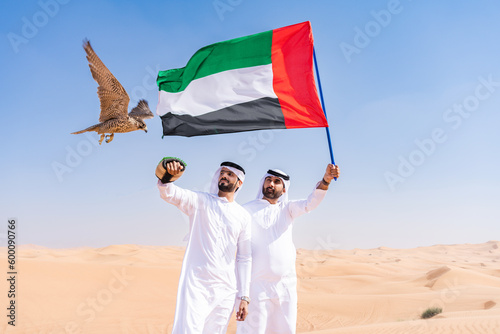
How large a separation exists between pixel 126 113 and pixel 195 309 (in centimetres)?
409

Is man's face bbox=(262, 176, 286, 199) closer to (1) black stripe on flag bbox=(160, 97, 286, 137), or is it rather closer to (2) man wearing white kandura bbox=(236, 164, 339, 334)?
(2) man wearing white kandura bbox=(236, 164, 339, 334)

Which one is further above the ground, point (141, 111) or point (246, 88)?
point (141, 111)

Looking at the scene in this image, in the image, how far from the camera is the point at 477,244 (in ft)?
172

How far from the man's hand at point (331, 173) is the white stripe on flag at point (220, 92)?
103 centimetres

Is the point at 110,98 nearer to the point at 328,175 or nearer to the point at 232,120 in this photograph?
the point at 232,120

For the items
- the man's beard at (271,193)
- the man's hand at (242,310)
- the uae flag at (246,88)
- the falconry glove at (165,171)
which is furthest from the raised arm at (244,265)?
the uae flag at (246,88)

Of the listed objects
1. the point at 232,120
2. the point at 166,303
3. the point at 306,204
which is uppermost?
the point at 232,120

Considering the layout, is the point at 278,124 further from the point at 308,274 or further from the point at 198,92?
the point at 308,274

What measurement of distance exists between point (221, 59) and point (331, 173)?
72.6 inches

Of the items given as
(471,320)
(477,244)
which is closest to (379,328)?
(471,320)

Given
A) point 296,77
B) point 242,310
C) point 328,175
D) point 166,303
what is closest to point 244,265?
point 242,310

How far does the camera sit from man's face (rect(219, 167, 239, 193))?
12.9ft

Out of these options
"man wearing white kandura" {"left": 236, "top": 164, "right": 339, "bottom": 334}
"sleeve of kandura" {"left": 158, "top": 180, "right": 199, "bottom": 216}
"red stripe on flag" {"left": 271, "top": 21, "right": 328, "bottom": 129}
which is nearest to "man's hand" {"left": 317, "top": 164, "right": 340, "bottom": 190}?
"man wearing white kandura" {"left": 236, "top": 164, "right": 339, "bottom": 334}

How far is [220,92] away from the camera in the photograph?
4.64 m
